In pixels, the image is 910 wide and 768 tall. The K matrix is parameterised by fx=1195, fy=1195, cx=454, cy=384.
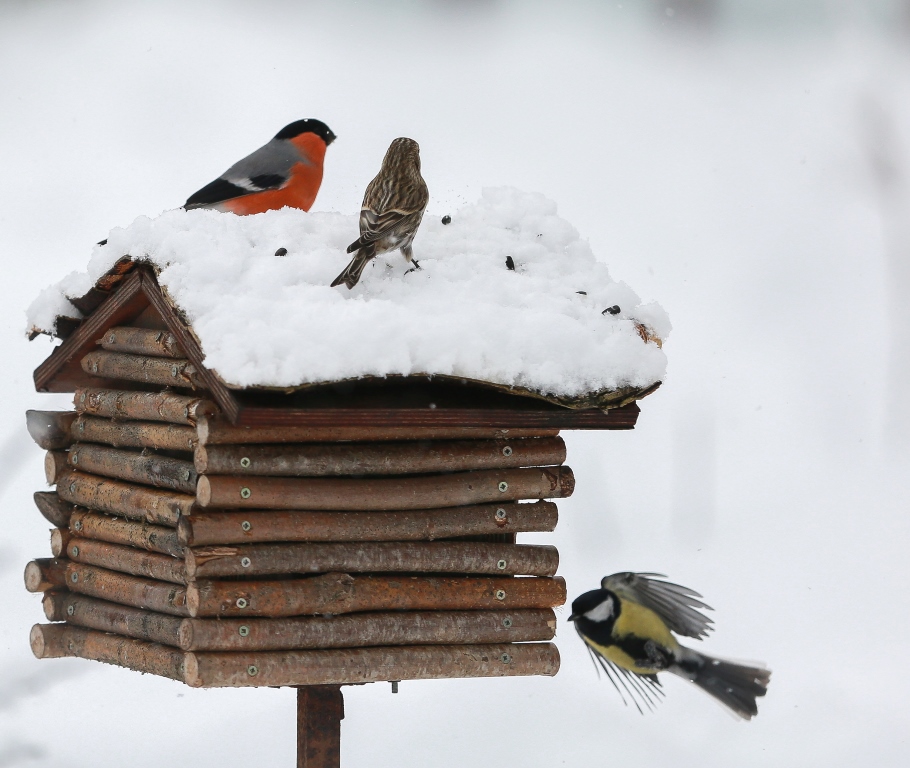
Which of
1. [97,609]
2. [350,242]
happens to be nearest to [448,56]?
[350,242]

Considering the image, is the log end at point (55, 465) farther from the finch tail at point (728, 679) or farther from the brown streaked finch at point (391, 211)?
the finch tail at point (728, 679)

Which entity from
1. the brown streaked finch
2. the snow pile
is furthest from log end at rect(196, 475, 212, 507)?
the brown streaked finch

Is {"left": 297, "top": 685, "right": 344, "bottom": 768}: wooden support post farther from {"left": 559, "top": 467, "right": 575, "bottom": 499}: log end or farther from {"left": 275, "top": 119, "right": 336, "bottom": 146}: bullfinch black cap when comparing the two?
{"left": 275, "top": 119, "right": 336, "bottom": 146}: bullfinch black cap

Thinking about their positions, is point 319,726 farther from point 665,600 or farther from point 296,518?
point 665,600

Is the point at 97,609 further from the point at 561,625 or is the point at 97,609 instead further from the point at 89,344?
the point at 561,625

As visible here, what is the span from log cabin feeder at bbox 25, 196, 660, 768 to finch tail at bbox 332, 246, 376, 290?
1.11 ft

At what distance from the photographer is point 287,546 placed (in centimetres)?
371

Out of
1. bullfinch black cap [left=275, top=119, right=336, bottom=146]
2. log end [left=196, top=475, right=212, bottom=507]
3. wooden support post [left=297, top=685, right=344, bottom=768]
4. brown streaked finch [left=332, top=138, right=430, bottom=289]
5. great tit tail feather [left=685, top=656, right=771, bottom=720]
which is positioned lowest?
wooden support post [left=297, top=685, right=344, bottom=768]

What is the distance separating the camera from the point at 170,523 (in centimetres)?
374

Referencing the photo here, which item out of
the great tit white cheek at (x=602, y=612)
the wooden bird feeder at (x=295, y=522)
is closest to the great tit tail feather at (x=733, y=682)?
the great tit white cheek at (x=602, y=612)

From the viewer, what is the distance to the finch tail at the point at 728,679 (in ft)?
13.0

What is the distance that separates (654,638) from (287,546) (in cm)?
125

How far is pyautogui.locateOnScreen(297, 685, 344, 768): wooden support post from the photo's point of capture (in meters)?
4.27

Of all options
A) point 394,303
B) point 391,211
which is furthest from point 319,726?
point 391,211
